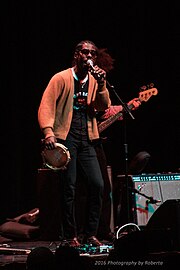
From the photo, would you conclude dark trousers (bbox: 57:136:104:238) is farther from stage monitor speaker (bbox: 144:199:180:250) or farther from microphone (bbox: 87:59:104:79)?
stage monitor speaker (bbox: 144:199:180:250)

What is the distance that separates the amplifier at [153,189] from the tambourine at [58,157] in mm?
1473

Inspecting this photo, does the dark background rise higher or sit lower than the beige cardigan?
higher

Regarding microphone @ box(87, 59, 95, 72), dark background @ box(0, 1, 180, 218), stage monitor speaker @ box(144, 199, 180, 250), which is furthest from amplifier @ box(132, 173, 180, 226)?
stage monitor speaker @ box(144, 199, 180, 250)

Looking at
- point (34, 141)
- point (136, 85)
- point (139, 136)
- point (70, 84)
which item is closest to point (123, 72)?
point (136, 85)

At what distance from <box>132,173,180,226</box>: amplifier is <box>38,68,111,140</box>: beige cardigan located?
1.28m

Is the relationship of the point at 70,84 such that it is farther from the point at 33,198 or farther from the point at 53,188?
the point at 33,198

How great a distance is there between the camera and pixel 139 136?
704cm

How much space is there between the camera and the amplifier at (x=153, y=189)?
5.48 m

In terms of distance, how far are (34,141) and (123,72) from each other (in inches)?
57.3

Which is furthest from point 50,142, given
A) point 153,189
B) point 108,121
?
point 153,189

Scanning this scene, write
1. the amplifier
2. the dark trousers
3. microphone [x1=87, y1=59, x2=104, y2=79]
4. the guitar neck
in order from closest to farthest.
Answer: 1. microphone [x1=87, y1=59, x2=104, y2=79]
2. the dark trousers
3. the guitar neck
4. the amplifier

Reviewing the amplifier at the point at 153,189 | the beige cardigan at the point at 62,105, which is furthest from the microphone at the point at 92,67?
the amplifier at the point at 153,189

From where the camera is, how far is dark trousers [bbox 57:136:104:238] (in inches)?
168

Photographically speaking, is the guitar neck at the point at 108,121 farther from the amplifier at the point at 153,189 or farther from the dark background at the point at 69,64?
the dark background at the point at 69,64
